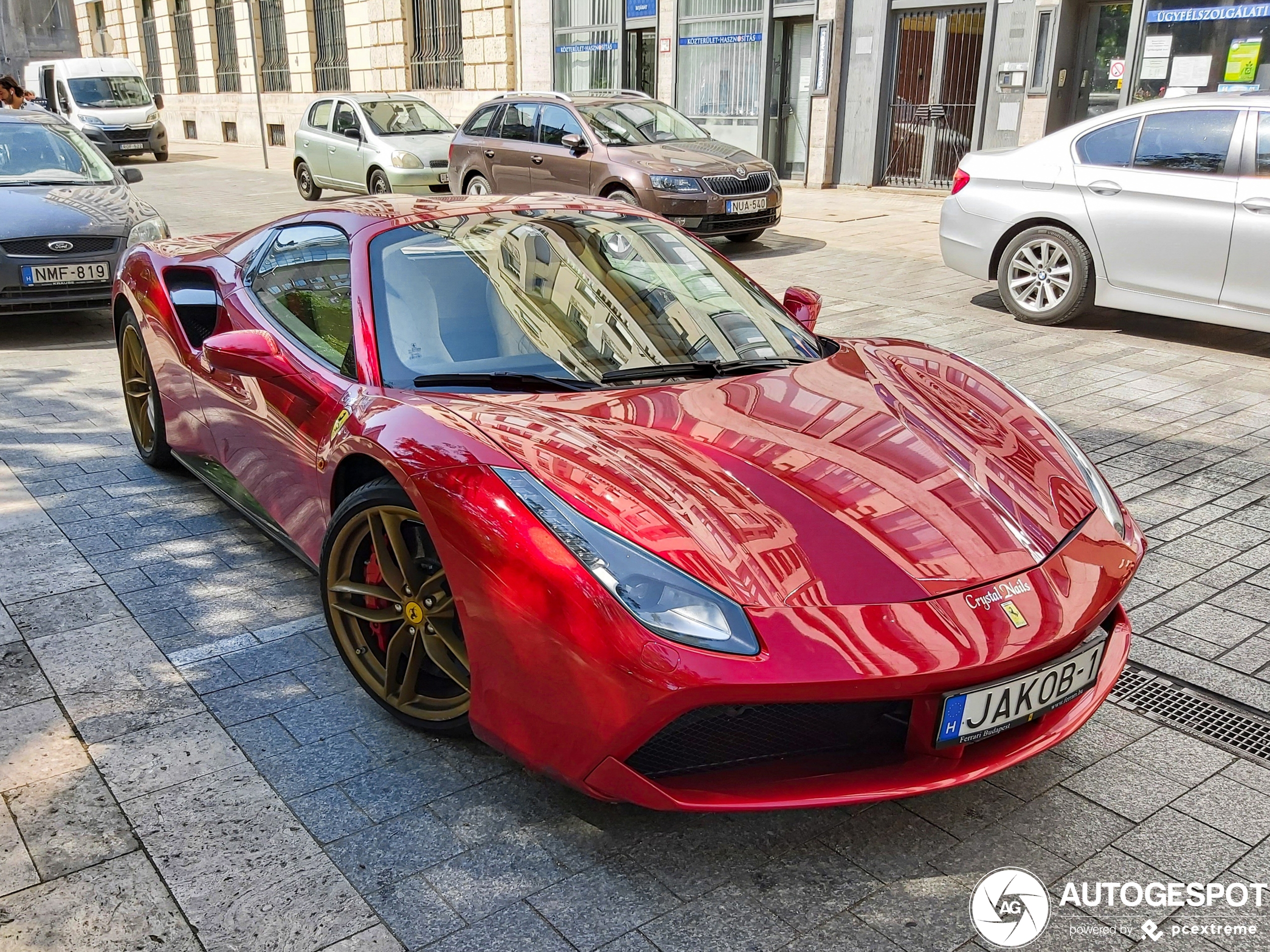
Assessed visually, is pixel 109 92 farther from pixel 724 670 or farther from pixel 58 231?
pixel 724 670

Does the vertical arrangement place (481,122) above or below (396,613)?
above

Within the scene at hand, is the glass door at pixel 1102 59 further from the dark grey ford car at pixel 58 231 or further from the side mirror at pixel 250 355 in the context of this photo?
the side mirror at pixel 250 355

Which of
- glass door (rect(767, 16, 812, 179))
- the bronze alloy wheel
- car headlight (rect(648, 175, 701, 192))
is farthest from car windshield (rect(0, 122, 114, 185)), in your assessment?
glass door (rect(767, 16, 812, 179))

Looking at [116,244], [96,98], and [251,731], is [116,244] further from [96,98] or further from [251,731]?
[96,98]

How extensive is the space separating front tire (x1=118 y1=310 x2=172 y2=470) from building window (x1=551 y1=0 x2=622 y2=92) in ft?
51.6

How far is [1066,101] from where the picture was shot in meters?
14.0

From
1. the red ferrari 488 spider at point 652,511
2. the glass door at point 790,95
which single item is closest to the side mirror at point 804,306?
the red ferrari 488 spider at point 652,511

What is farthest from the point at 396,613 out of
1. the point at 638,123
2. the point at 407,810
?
the point at 638,123

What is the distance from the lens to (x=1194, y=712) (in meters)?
3.25

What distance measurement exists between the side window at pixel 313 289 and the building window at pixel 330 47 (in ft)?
82.0

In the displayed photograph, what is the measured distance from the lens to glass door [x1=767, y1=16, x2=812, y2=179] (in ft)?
56.2

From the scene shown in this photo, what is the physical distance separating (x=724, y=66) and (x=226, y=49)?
20.8m

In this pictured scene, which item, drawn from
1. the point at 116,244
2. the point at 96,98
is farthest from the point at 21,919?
the point at 96,98

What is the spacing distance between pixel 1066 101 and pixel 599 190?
640 centimetres
